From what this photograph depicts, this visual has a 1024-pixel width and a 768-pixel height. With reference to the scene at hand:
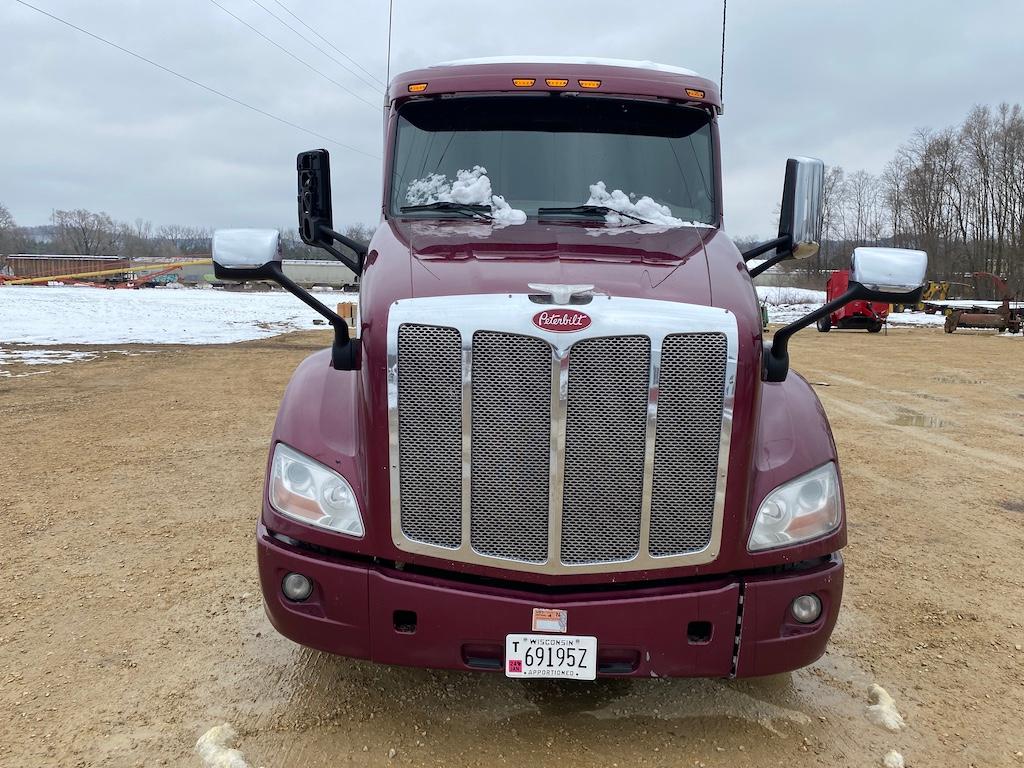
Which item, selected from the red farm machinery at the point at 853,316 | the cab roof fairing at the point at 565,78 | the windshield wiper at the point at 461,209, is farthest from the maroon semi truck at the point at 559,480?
the red farm machinery at the point at 853,316

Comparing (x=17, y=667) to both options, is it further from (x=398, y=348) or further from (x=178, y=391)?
(x=178, y=391)

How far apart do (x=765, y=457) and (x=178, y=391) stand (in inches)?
373

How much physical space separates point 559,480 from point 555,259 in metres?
0.81

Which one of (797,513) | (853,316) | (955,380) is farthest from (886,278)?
(853,316)

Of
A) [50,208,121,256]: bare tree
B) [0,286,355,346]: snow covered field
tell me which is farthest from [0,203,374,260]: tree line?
[0,286,355,346]: snow covered field

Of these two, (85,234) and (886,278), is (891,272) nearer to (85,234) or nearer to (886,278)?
(886,278)

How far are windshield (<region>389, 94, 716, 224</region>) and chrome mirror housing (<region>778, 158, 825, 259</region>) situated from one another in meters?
0.50

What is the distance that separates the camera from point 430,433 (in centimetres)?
245

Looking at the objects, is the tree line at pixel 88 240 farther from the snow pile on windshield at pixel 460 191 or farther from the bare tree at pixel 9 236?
the snow pile on windshield at pixel 460 191

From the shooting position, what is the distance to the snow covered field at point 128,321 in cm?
1839

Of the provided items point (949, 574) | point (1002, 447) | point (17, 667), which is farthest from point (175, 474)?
point (1002, 447)

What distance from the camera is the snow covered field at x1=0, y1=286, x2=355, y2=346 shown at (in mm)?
18391

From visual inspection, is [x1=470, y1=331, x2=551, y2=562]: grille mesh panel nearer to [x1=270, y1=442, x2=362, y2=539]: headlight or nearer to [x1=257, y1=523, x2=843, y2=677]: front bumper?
[x1=257, y1=523, x2=843, y2=677]: front bumper

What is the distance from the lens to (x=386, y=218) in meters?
3.79
